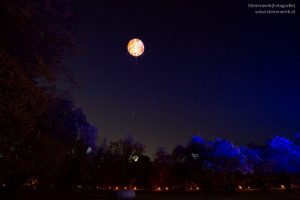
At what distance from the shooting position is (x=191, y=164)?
52062 mm

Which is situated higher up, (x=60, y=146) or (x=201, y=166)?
(x=201, y=166)

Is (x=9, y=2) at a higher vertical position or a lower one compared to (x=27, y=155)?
higher

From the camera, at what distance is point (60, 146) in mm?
19531

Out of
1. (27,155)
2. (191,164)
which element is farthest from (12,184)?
(191,164)

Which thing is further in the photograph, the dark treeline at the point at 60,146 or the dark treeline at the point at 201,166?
the dark treeline at the point at 201,166

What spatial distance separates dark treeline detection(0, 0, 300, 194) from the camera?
10.8 meters

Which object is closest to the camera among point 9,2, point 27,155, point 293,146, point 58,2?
point 9,2

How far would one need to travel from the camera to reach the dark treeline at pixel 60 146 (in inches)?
424

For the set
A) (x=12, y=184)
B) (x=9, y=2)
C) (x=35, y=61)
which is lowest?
(x=12, y=184)

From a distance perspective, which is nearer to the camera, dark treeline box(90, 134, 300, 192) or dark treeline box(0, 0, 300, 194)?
dark treeline box(0, 0, 300, 194)

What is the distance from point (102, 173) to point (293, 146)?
109 ft

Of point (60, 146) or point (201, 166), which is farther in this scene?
point (201, 166)

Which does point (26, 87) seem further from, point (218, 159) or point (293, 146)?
point (293, 146)

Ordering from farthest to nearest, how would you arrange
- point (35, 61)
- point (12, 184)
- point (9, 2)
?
point (12, 184) → point (35, 61) → point (9, 2)
